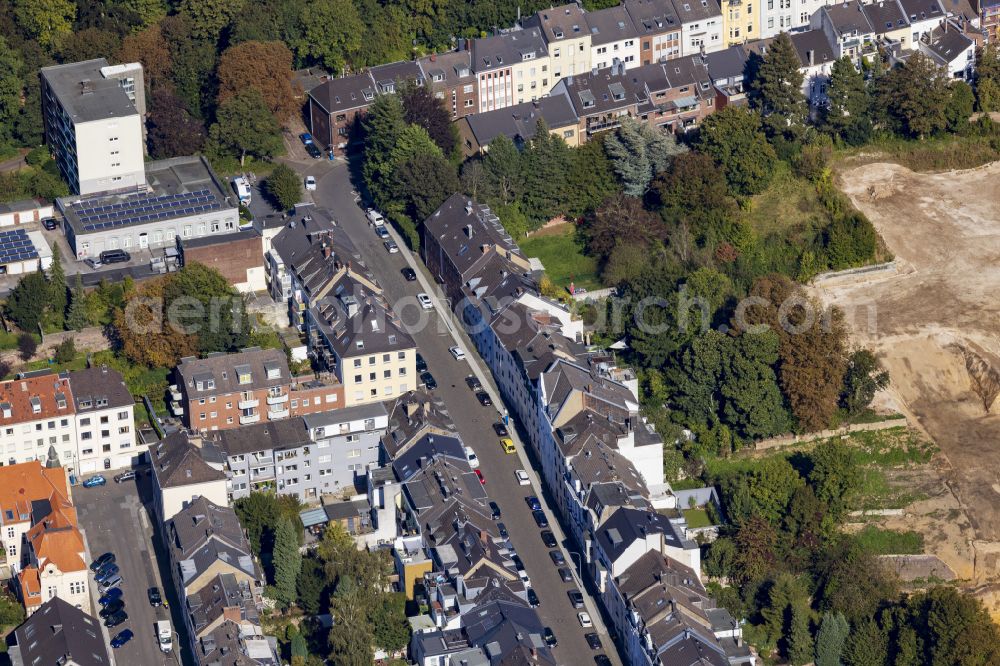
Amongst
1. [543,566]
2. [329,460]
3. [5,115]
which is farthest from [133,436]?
[5,115]

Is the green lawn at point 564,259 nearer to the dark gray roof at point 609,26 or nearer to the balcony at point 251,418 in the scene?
the dark gray roof at point 609,26

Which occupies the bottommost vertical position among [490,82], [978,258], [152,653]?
[152,653]

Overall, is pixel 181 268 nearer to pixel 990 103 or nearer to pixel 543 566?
pixel 543 566

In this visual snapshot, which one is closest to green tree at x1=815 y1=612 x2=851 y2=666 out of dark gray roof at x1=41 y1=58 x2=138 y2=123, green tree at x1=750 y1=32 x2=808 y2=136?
green tree at x1=750 y1=32 x2=808 y2=136

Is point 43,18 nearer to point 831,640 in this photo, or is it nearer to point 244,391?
point 244,391

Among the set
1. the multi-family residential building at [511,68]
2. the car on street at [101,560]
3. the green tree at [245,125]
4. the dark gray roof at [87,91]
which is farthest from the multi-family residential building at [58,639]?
the multi-family residential building at [511,68]
